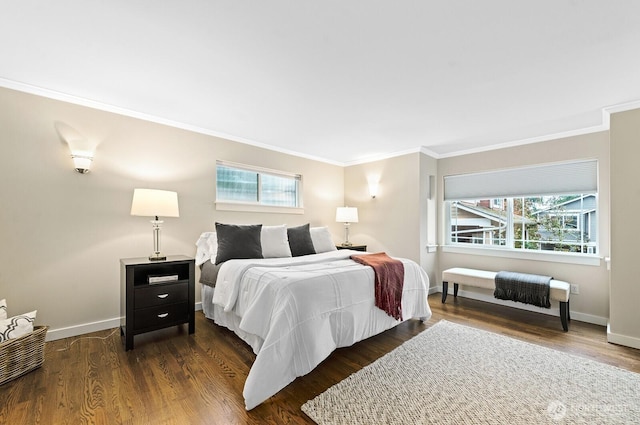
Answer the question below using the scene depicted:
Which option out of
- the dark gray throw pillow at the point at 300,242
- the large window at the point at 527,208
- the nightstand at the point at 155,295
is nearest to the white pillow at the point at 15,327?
the nightstand at the point at 155,295

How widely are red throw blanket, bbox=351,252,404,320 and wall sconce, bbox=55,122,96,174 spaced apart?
2.85m

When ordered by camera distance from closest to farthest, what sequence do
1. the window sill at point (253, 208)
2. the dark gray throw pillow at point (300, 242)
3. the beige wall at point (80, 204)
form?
1. the beige wall at point (80, 204)
2. the dark gray throw pillow at point (300, 242)
3. the window sill at point (253, 208)

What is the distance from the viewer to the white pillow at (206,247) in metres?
3.27

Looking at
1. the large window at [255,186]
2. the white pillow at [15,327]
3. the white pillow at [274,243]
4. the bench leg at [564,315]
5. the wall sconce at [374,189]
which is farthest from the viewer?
Result: the wall sconce at [374,189]

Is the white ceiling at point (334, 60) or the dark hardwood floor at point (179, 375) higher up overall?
the white ceiling at point (334, 60)

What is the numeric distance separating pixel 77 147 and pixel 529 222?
5.51 m

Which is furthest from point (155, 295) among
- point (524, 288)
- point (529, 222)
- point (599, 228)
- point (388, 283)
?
point (599, 228)

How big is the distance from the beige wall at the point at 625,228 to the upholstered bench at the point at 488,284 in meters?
0.37

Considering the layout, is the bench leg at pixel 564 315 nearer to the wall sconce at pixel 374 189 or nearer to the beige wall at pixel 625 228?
the beige wall at pixel 625 228

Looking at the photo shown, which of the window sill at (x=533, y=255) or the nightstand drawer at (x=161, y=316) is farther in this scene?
the window sill at (x=533, y=255)

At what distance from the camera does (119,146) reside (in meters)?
2.99

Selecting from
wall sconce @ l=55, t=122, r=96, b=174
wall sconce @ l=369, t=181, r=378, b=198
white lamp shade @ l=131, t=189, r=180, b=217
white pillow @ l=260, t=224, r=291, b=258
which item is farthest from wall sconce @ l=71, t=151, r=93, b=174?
wall sconce @ l=369, t=181, r=378, b=198

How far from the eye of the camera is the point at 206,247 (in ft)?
11.0

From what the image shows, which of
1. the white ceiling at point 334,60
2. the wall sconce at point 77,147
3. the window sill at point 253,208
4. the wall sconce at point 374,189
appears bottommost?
the window sill at point 253,208
